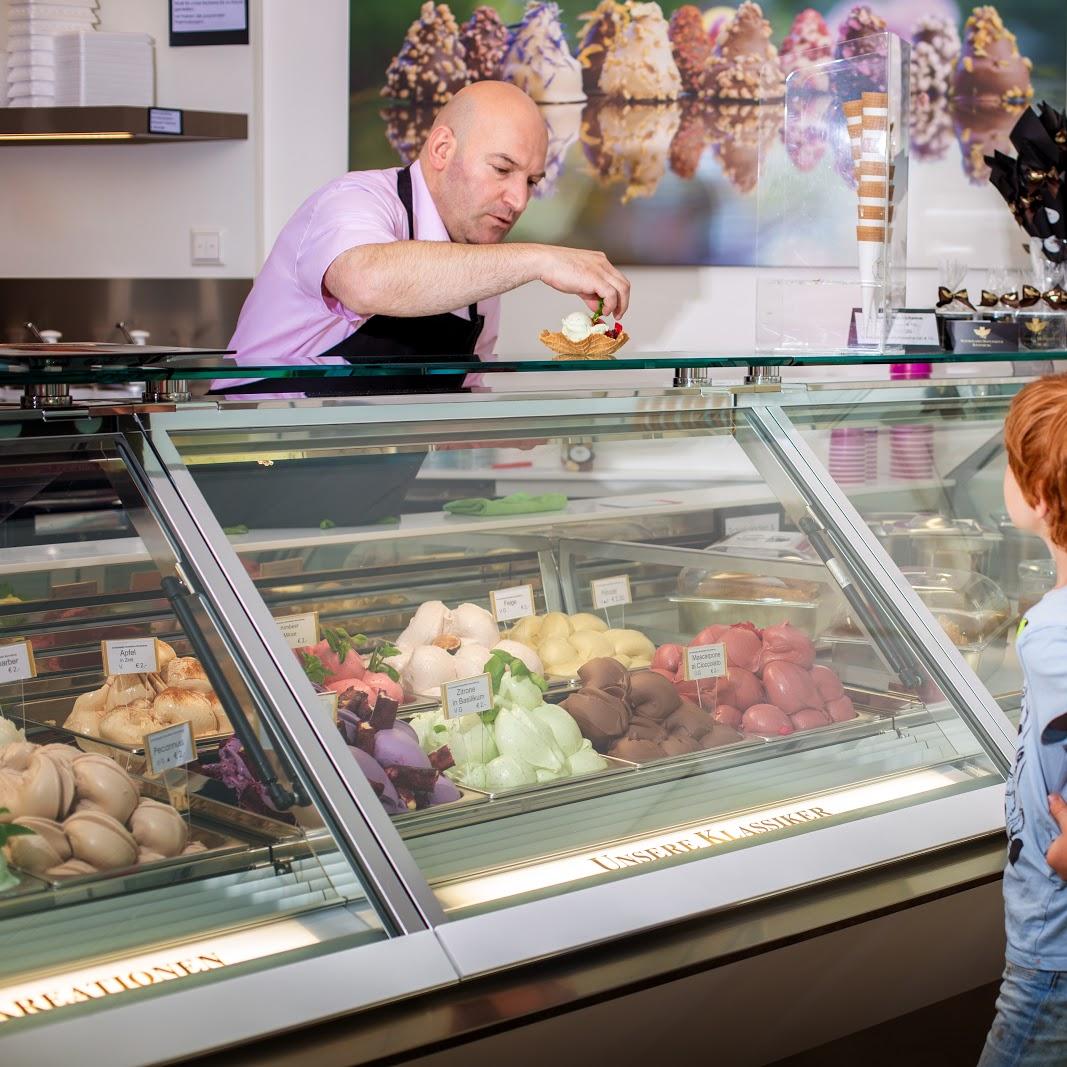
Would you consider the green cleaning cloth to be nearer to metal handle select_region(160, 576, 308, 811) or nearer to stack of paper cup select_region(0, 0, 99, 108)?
metal handle select_region(160, 576, 308, 811)

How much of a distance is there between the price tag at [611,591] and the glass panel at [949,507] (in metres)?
0.35

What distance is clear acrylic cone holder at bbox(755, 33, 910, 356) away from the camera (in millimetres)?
2252

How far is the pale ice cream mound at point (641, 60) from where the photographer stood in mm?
4324

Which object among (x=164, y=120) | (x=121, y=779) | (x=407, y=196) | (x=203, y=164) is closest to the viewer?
(x=121, y=779)

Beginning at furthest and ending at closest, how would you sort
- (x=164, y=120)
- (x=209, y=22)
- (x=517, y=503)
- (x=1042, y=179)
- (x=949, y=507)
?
(x=209, y=22) < (x=164, y=120) < (x=1042, y=179) < (x=949, y=507) < (x=517, y=503)

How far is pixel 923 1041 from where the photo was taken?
5.77 ft

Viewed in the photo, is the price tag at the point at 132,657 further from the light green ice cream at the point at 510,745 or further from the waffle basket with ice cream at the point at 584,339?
the waffle basket with ice cream at the point at 584,339

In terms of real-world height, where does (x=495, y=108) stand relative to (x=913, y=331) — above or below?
above

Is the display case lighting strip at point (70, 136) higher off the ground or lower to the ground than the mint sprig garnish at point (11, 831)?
higher

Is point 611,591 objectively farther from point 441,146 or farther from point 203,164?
point 203,164

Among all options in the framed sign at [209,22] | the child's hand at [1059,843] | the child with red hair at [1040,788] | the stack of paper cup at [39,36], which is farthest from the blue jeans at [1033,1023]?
the stack of paper cup at [39,36]

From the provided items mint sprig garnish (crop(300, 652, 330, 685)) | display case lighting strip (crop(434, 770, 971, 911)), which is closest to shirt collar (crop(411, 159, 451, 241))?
mint sprig garnish (crop(300, 652, 330, 685))

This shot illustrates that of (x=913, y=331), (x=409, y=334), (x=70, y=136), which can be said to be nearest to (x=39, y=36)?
(x=70, y=136)

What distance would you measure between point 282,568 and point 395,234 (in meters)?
1.04
